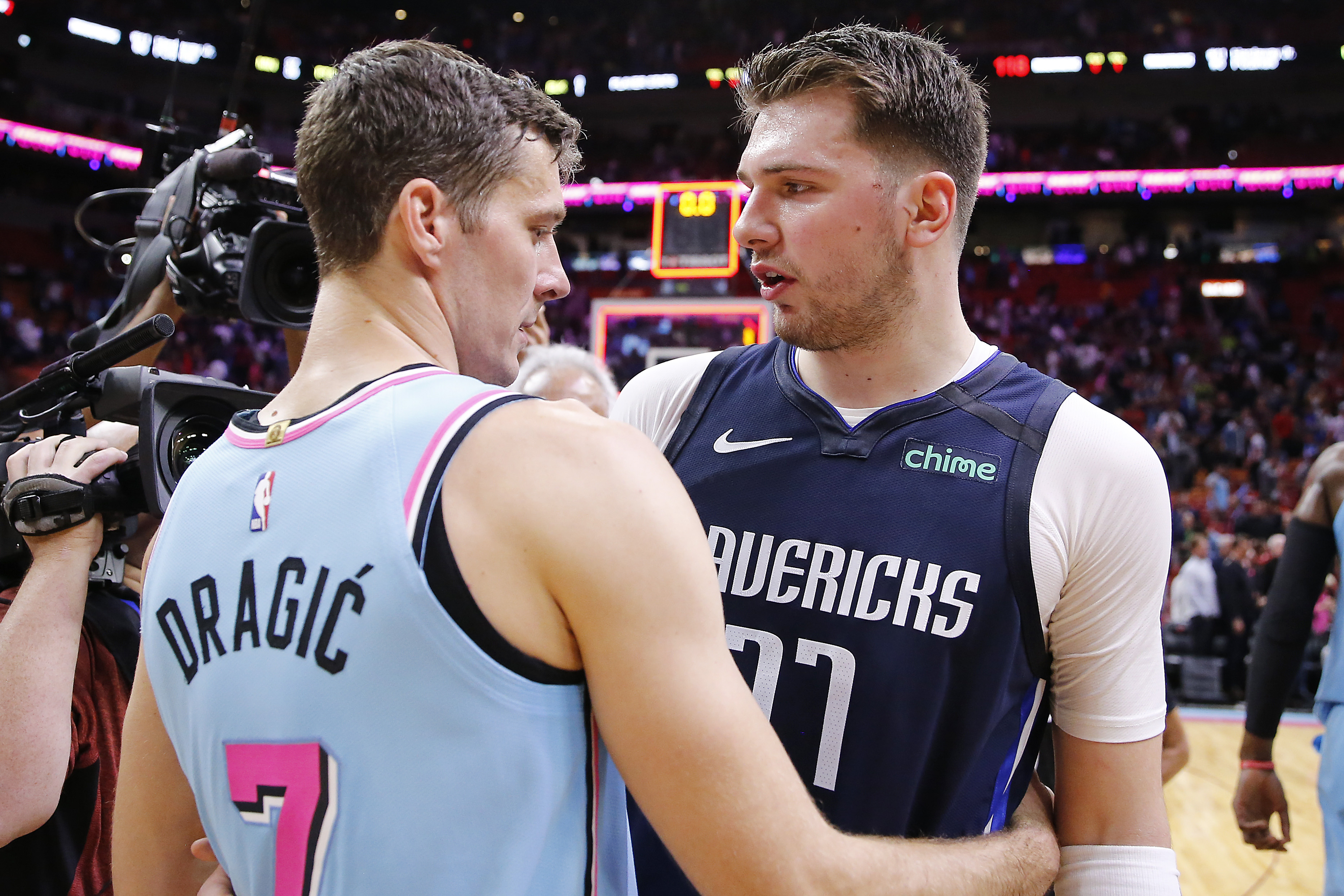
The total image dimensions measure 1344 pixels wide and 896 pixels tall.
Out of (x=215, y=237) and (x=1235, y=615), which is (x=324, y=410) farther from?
(x=1235, y=615)

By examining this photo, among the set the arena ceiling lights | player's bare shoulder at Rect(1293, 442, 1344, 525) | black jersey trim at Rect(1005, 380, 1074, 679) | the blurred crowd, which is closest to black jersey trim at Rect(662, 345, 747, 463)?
black jersey trim at Rect(1005, 380, 1074, 679)

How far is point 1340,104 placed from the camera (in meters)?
18.0

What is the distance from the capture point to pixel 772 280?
1655mm

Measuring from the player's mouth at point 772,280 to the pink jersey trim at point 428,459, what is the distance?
0.78 metres

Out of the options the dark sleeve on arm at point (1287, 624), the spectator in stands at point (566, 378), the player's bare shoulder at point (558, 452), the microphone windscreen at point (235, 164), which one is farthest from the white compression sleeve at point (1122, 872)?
the spectator in stands at point (566, 378)

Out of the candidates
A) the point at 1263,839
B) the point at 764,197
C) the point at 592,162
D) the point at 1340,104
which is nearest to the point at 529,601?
the point at 764,197

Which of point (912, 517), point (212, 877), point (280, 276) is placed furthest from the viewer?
point (280, 276)

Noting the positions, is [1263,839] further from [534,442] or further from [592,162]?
[592,162]

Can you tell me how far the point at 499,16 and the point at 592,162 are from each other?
471cm

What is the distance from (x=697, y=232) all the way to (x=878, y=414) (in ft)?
18.5

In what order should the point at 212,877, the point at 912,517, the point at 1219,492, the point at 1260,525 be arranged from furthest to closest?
the point at 1219,492, the point at 1260,525, the point at 912,517, the point at 212,877

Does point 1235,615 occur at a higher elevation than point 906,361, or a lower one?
lower

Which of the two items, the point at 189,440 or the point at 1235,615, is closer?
the point at 189,440

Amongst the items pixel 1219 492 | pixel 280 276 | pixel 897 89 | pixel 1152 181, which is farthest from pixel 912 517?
pixel 1152 181
